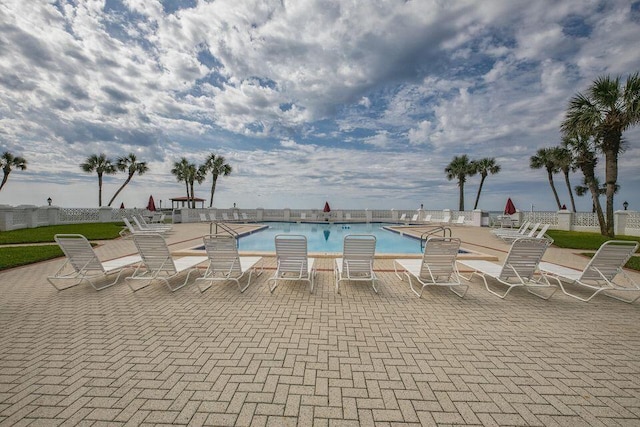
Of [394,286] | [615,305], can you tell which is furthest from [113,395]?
[615,305]

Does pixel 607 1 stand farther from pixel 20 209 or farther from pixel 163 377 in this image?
pixel 20 209

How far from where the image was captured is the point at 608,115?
47.1 feet

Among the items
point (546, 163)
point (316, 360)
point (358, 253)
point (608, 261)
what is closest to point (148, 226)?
point (358, 253)

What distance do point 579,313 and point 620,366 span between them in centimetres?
189

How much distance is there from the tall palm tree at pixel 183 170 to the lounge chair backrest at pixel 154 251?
35.9 m

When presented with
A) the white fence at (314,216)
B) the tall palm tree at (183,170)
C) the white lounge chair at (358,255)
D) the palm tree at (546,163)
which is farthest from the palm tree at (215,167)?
the palm tree at (546,163)

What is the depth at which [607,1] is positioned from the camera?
9.30 metres

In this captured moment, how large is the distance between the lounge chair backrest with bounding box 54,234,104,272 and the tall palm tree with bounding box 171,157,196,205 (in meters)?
35.3

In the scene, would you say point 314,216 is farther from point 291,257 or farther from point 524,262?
point 524,262

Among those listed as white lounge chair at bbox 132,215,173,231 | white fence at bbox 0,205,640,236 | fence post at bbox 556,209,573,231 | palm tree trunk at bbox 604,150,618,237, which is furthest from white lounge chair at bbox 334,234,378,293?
fence post at bbox 556,209,573,231

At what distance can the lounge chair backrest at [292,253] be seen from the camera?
18.4ft

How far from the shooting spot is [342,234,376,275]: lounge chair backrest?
561 cm

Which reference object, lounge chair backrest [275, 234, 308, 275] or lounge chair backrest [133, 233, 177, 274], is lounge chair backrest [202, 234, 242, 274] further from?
lounge chair backrest [275, 234, 308, 275]

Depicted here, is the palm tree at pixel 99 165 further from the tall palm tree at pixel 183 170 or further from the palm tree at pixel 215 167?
the palm tree at pixel 215 167
